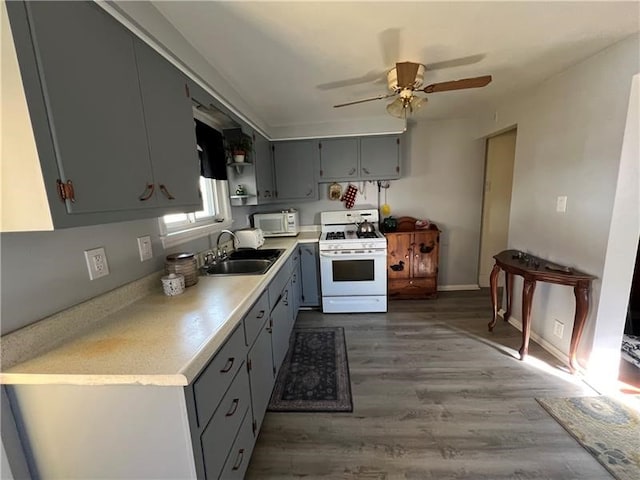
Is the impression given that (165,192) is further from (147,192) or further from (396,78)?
(396,78)

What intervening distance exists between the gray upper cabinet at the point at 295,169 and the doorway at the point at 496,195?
2.26m

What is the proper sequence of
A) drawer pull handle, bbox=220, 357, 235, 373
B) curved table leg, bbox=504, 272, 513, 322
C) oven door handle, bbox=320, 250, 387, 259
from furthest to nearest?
oven door handle, bbox=320, 250, 387, 259
curved table leg, bbox=504, 272, 513, 322
drawer pull handle, bbox=220, 357, 235, 373

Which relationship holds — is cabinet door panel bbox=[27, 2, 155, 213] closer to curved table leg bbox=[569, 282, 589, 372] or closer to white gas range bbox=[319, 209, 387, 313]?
white gas range bbox=[319, 209, 387, 313]

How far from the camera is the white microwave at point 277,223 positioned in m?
3.28

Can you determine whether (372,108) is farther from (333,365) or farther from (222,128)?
(333,365)

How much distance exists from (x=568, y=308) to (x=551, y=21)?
6.32ft

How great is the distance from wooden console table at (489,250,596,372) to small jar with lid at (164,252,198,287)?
2396 mm

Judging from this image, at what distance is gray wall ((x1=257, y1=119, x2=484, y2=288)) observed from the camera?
347cm

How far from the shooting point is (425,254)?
332 centimetres

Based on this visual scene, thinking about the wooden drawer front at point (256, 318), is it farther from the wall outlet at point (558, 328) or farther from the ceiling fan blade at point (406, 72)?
the wall outlet at point (558, 328)

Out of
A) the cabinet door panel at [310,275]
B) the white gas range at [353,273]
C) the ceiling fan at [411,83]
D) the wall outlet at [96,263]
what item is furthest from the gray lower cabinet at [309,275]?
the wall outlet at [96,263]

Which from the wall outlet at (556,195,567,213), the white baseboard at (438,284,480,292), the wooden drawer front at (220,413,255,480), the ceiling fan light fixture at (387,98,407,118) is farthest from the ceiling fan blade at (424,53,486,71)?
the white baseboard at (438,284,480,292)

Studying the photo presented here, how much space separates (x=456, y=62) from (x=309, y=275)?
240 cm

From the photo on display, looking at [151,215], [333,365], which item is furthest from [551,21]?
[333,365]
